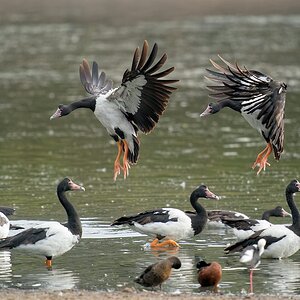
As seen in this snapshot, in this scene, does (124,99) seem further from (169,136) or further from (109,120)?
(169,136)

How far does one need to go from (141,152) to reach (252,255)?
14.4m

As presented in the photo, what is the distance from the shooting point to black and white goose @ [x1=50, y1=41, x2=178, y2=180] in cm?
1972

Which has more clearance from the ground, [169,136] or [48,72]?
[48,72]

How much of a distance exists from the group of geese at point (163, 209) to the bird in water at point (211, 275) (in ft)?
0.05

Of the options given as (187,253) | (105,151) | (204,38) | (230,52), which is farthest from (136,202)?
(204,38)

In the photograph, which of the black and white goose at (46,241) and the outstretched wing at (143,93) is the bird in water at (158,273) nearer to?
the black and white goose at (46,241)

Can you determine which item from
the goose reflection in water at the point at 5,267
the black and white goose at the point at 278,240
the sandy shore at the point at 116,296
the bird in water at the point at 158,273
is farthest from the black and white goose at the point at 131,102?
the sandy shore at the point at 116,296

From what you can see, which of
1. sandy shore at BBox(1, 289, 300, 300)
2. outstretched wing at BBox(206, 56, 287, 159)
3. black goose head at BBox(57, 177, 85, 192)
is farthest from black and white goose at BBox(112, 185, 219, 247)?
sandy shore at BBox(1, 289, 300, 300)

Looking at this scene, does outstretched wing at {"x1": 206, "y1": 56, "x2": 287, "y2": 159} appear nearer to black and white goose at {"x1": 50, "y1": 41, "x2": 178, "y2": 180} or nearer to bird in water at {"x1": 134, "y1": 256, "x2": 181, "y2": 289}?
black and white goose at {"x1": 50, "y1": 41, "x2": 178, "y2": 180}

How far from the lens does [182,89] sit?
142ft

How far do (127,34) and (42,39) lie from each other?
18.2 ft

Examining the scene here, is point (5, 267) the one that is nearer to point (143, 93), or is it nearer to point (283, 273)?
point (283, 273)

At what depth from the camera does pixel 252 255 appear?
15.1 meters

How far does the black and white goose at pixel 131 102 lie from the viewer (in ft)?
64.7
